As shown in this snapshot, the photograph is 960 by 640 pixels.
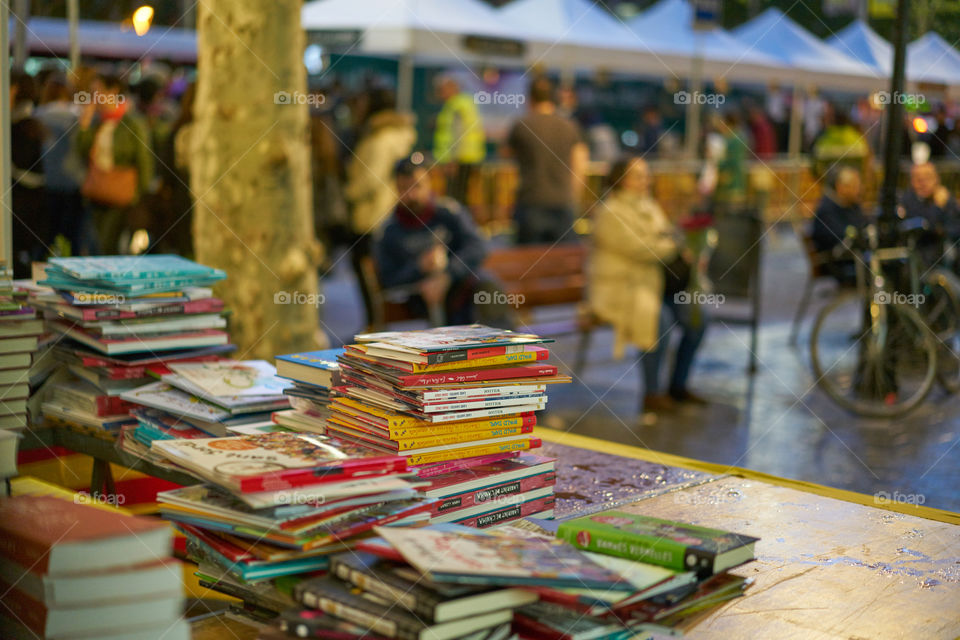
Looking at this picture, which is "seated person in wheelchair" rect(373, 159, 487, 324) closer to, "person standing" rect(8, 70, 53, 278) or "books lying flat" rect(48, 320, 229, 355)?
"person standing" rect(8, 70, 53, 278)

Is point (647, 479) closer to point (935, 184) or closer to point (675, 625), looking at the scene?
point (675, 625)

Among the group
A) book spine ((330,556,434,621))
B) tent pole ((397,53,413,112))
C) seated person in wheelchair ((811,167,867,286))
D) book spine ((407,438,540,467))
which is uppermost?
tent pole ((397,53,413,112))

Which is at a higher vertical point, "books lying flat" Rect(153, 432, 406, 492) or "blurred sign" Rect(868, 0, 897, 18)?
"blurred sign" Rect(868, 0, 897, 18)

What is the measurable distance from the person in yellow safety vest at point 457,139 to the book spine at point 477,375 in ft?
30.3

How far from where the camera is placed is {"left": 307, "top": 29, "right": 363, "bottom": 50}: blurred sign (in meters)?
9.57

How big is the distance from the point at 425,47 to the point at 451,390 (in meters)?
7.94

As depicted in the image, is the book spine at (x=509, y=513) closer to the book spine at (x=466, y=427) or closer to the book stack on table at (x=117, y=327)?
the book spine at (x=466, y=427)

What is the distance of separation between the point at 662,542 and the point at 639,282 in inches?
188

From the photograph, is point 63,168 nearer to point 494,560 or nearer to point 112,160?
point 112,160

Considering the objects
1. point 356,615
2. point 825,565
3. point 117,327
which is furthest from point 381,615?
point 117,327

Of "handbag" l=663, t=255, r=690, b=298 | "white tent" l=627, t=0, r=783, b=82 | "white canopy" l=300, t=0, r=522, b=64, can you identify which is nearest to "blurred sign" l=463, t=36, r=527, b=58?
"white canopy" l=300, t=0, r=522, b=64

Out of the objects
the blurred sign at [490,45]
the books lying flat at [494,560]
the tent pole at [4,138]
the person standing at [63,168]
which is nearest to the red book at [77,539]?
the books lying flat at [494,560]

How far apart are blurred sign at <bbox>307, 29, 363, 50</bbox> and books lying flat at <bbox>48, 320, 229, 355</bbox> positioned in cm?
693

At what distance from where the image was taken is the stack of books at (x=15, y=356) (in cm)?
258
